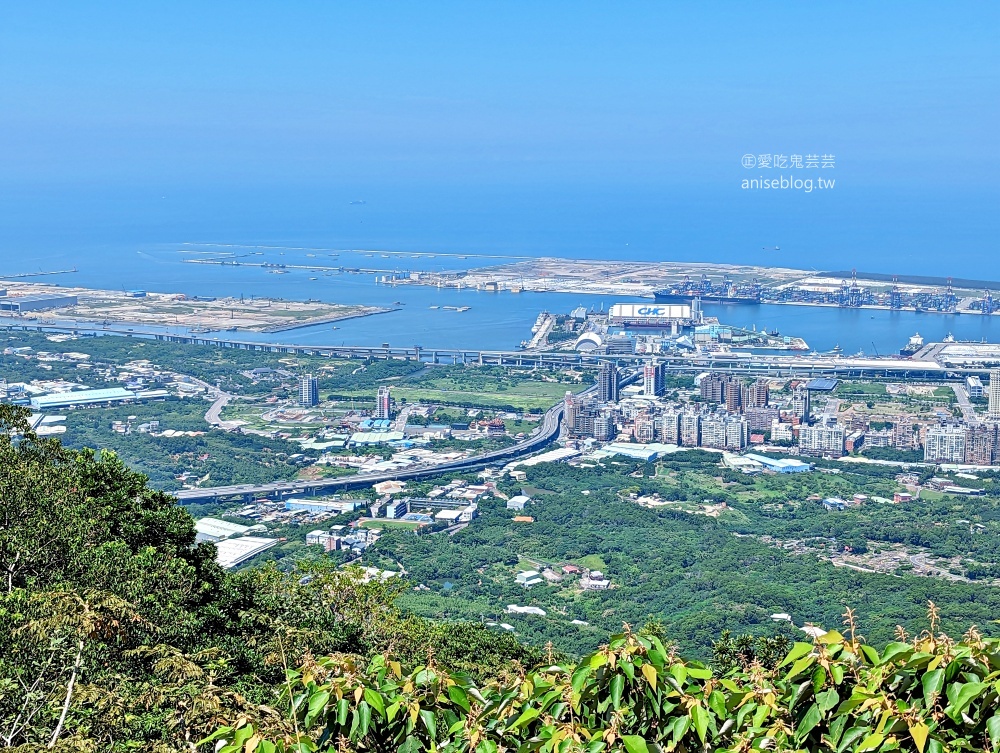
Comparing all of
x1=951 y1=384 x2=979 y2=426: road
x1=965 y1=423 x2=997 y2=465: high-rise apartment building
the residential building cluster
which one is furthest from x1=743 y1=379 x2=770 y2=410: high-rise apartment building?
x1=965 y1=423 x2=997 y2=465: high-rise apartment building

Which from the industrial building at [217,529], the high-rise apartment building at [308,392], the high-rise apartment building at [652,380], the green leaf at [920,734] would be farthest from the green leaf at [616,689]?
the high-rise apartment building at [652,380]

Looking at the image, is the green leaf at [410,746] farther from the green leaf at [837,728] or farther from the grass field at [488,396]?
the grass field at [488,396]

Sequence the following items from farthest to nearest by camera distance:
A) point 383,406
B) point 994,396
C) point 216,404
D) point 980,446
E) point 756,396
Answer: point 216,404
point 756,396
point 383,406
point 994,396
point 980,446

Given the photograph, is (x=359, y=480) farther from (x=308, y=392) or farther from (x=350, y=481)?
(x=308, y=392)

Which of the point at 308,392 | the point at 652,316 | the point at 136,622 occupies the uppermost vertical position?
the point at 136,622

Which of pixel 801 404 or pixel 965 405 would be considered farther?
pixel 965 405

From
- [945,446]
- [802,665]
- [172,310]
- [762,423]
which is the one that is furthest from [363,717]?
[172,310]
